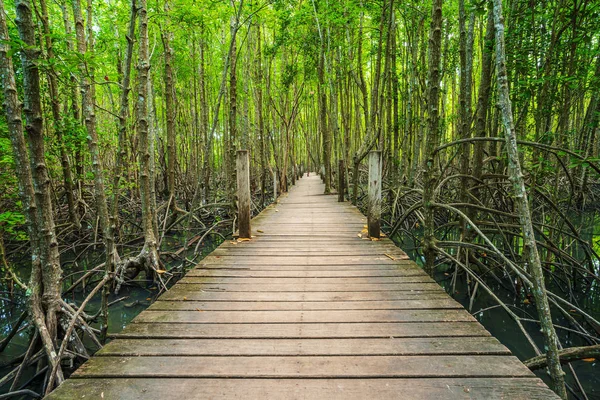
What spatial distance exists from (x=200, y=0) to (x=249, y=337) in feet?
18.8

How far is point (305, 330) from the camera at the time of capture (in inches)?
78.7

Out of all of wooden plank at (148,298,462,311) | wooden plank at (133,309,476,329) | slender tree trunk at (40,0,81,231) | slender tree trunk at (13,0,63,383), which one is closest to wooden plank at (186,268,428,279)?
wooden plank at (148,298,462,311)

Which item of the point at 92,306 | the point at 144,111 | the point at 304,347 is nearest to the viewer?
the point at 304,347

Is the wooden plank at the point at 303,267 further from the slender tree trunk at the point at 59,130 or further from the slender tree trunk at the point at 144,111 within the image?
the slender tree trunk at the point at 59,130

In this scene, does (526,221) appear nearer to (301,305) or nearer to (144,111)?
(301,305)

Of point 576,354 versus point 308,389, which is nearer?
point 308,389

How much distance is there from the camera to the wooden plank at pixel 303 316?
83.4 inches

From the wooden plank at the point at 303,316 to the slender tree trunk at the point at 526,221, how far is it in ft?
1.84

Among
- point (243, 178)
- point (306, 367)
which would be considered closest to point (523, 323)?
point (306, 367)

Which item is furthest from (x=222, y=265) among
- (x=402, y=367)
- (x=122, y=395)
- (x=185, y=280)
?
(x=402, y=367)

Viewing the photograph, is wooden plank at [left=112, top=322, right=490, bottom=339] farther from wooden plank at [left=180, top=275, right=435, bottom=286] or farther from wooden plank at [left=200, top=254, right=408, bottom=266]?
wooden plank at [left=200, top=254, right=408, bottom=266]

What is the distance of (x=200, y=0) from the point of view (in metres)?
5.48

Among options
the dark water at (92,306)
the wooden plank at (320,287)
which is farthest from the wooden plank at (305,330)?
the dark water at (92,306)

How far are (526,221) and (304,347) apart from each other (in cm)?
137
